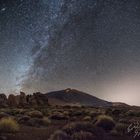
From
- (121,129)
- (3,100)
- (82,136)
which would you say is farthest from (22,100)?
(82,136)

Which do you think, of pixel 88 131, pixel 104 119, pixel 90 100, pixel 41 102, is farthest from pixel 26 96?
pixel 90 100

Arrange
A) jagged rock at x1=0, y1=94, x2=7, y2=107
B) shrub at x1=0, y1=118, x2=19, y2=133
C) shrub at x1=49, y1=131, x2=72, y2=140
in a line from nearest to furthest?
1. shrub at x1=49, y1=131, x2=72, y2=140
2. shrub at x1=0, y1=118, x2=19, y2=133
3. jagged rock at x1=0, y1=94, x2=7, y2=107

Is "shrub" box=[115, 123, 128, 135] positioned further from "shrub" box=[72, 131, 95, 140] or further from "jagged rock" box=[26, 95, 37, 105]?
"jagged rock" box=[26, 95, 37, 105]

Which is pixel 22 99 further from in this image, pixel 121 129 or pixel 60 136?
pixel 60 136

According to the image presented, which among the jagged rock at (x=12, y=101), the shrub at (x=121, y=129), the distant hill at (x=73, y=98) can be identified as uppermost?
the distant hill at (x=73, y=98)

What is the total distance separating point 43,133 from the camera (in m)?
20.9

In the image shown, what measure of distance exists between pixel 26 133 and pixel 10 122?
4.95 feet

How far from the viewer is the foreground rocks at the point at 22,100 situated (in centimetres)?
6969

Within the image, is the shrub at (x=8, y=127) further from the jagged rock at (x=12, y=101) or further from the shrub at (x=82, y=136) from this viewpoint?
the jagged rock at (x=12, y=101)

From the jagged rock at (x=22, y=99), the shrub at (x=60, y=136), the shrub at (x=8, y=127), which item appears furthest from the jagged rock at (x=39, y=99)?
the shrub at (x=60, y=136)

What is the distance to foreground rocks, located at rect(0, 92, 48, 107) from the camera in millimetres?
69688

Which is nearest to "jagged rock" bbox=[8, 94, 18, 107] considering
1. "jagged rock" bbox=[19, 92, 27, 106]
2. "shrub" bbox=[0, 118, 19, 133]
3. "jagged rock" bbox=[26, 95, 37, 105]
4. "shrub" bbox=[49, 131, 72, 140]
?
"jagged rock" bbox=[19, 92, 27, 106]

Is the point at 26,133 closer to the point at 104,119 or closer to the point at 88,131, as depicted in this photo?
the point at 88,131

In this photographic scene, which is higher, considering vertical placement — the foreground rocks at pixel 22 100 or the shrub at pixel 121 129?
the foreground rocks at pixel 22 100
